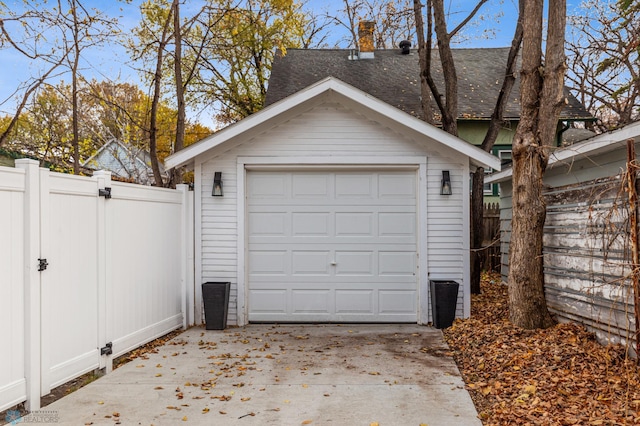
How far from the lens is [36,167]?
4023 millimetres

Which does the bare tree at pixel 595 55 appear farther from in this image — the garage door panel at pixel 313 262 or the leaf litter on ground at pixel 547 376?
the leaf litter on ground at pixel 547 376

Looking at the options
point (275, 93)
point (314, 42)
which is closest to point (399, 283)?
point (275, 93)

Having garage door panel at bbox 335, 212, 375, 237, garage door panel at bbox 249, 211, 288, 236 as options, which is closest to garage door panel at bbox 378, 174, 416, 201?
garage door panel at bbox 335, 212, 375, 237

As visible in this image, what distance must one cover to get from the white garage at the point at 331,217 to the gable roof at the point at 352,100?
0.18 meters

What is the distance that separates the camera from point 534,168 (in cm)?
596

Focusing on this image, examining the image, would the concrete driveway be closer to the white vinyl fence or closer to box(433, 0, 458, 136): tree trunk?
the white vinyl fence

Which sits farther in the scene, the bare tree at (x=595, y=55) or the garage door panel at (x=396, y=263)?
the bare tree at (x=595, y=55)

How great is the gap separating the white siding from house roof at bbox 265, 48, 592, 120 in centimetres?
685

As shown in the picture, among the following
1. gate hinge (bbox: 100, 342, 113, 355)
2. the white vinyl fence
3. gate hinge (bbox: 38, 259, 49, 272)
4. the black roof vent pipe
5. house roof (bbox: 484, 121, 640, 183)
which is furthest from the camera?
the black roof vent pipe

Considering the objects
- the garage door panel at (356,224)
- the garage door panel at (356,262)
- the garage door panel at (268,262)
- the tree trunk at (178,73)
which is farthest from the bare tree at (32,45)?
the garage door panel at (356,262)

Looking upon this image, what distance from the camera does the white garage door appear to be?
293 inches

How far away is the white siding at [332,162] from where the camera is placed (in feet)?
23.8

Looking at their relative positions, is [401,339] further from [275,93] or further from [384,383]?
[275,93]

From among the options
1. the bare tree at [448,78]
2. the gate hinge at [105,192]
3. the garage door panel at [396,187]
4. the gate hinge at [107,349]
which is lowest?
the gate hinge at [107,349]
